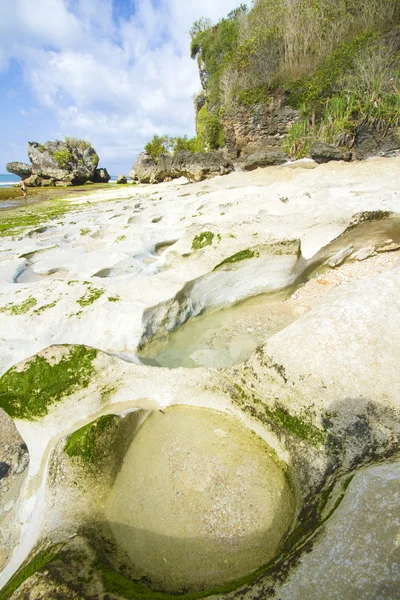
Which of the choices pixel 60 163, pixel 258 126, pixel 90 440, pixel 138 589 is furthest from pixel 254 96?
pixel 60 163

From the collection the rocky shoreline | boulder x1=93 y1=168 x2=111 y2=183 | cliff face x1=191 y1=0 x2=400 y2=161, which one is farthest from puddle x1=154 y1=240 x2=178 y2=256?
boulder x1=93 y1=168 x2=111 y2=183

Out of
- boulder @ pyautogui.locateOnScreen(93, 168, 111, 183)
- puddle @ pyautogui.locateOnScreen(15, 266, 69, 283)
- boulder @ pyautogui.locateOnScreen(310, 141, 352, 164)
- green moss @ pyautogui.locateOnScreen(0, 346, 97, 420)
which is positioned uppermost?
boulder @ pyautogui.locateOnScreen(93, 168, 111, 183)

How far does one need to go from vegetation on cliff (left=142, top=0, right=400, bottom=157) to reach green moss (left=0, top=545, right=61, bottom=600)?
15011 millimetres

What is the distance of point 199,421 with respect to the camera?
291 cm

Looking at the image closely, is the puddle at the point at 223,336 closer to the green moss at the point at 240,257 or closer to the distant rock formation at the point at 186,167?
the green moss at the point at 240,257

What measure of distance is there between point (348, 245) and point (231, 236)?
238 cm

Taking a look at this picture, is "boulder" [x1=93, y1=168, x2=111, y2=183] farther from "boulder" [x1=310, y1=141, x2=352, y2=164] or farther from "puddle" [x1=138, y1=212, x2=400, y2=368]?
"puddle" [x1=138, y1=212, x2=400, y2=368]

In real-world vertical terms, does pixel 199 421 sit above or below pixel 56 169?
below

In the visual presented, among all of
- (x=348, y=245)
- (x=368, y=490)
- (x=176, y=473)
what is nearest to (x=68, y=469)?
(x=176, y=473)

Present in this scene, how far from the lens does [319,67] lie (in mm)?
17016

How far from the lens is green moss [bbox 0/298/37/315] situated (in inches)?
177

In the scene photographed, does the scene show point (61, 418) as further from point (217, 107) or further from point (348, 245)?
point (217, 107)

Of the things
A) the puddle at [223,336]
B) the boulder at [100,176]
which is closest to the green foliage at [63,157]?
the boulder at [100,176]

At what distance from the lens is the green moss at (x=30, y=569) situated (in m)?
1.70
